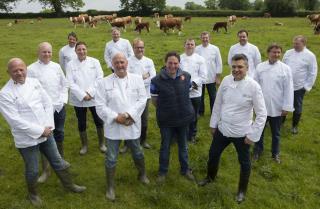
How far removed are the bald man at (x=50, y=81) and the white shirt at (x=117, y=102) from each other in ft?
3.91

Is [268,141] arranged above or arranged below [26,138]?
below

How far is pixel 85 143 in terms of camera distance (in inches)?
310

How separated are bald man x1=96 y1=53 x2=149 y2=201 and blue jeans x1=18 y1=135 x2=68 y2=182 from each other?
2.79 feet

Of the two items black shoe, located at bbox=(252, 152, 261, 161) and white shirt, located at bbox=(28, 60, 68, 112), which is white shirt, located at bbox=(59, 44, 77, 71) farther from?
black shoe, located at bbox=(252, 152, 261, 161)

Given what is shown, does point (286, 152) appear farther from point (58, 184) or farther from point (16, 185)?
point (16, 185)

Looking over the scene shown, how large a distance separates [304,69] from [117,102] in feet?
16.7

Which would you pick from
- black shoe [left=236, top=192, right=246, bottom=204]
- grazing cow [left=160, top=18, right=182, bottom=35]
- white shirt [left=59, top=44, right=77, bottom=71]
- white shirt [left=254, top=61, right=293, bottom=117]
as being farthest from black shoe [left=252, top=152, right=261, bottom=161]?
grazing cow [left=160, top=18, right=182, bottom=35]

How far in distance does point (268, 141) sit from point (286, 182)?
6.27 ft

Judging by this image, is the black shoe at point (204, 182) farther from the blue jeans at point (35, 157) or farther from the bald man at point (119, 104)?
the blue jeans at point (35, 157)

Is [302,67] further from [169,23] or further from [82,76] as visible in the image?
[169,23]

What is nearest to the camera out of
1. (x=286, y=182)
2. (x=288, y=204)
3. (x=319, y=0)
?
A: (x=288, y=204)

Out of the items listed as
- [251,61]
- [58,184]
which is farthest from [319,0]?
[58,184]

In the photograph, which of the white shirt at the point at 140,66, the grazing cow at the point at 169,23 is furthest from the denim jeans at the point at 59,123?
the grazing cow at the point at 169,23

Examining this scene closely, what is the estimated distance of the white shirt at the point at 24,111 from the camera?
5.11 metres
